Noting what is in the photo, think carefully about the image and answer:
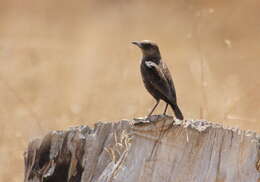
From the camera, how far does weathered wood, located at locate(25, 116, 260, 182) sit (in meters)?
5.14

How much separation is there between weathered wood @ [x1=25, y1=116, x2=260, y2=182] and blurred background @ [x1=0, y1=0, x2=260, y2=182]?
202cm

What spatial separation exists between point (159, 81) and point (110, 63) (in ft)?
16.1

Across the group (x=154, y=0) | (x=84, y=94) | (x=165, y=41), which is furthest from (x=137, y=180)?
(x=154, y=0)

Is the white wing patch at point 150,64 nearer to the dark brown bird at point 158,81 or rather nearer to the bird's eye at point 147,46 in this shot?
the dark brown bird at point 158,81

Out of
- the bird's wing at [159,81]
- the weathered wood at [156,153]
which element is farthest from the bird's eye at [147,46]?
the weathered wood at [156,153]

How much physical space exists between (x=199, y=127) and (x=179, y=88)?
541 centimetres

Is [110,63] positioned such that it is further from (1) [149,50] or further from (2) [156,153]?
(2) [156,153]

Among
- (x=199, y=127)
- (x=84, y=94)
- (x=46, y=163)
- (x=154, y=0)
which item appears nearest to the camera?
(x=199, y=127)

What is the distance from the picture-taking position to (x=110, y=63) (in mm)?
11445

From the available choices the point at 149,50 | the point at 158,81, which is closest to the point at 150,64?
the point at 158,81

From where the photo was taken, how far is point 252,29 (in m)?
14.1

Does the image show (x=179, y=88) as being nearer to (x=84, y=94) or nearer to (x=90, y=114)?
(x=84, y=94)

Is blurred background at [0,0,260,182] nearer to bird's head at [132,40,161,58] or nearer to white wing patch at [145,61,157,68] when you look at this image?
bird's head at [132,40,161,58]

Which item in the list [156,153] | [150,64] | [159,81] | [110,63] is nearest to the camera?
[156,153]
